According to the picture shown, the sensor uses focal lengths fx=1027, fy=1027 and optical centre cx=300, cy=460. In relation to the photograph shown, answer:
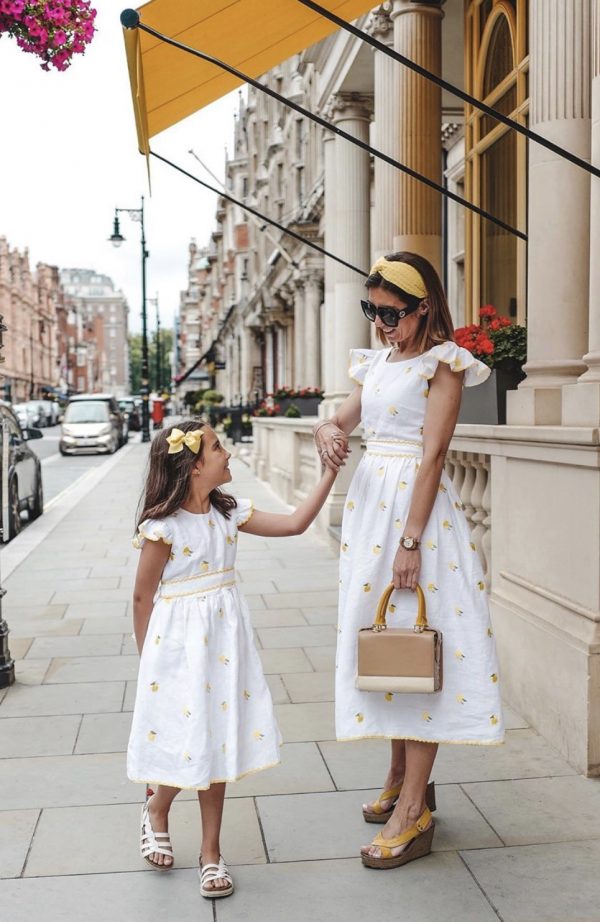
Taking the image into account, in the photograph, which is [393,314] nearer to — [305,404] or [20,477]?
[20,477]

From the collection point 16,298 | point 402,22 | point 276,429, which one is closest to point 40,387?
point 16,298

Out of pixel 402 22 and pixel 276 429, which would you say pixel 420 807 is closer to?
pixel 402 22

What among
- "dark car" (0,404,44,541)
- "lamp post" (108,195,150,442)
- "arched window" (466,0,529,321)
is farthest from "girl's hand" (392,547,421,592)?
"lamp post" (108,195,150,442)

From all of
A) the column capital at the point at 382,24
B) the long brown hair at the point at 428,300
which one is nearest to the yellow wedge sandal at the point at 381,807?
the long brown hair at the point at 428,300

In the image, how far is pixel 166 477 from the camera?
342cm

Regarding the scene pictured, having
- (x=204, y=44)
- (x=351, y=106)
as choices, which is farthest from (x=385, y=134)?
(x=351, y=106)

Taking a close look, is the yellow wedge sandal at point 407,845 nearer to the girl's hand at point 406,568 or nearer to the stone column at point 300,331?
the girl's hand at point 406,568

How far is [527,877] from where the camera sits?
350 cm

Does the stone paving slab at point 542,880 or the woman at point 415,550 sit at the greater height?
the woman at point 415,550

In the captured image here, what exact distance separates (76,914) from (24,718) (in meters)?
2.26

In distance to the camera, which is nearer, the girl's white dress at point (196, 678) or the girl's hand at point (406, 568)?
the girl's white dress at point (196, 678)

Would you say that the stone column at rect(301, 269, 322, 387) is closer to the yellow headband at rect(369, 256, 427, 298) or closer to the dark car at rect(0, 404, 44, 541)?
the dark car at rect(0, 404, 44, 541)

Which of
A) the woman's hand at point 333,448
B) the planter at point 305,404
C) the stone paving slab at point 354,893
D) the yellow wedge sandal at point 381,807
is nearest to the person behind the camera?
the stone paving slab at point 354,893

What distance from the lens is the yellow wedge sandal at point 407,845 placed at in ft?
11.7
